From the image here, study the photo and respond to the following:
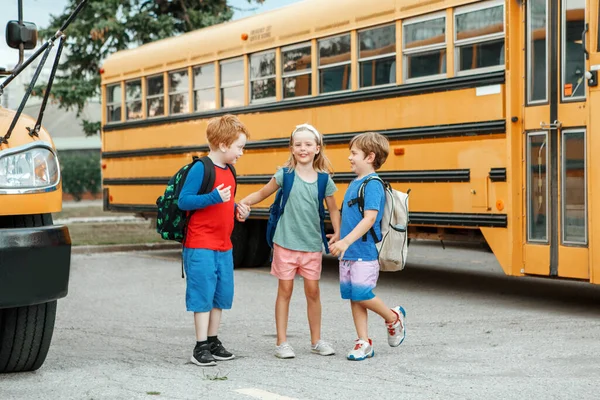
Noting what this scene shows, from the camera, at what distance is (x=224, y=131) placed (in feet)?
17.0

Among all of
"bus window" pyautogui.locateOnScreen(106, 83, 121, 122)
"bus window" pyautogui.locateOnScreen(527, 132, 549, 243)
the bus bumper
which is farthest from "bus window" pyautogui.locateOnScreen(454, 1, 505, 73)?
"bus window" pyautogui.locateOnScreen(106, 83, 121, 122)

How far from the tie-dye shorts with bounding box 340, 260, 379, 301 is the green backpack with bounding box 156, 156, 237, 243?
0.86 m

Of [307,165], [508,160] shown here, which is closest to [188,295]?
[307,165]

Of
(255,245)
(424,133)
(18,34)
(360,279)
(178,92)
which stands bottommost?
(255,245)

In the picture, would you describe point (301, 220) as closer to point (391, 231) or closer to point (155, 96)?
point (391, 231)

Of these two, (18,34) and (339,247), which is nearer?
(18,34)

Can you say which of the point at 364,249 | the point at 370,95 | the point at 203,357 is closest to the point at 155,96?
the point at 370,95

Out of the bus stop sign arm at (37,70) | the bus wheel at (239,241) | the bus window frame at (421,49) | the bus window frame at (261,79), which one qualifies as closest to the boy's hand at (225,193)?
the bus stop sign arm at (37,70)

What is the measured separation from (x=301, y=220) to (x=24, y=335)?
1566mm

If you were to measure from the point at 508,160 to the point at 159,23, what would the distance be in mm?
15645

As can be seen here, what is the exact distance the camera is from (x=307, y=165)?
17.8 ft

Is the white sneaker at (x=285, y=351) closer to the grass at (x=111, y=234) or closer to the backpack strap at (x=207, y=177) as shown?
the backpack strap at (x=207, y=177)

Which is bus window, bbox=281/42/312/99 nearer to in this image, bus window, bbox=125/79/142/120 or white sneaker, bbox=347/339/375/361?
bus window, bbox=125/79/142/120

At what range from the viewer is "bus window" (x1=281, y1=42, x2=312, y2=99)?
9.16 meters
